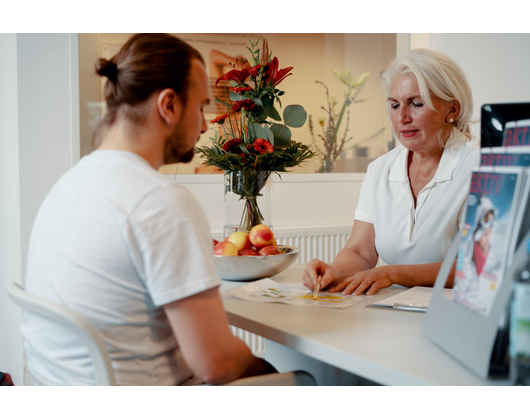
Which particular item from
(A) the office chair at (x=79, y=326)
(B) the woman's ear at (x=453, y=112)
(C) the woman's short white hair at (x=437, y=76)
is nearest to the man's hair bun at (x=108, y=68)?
(A) the office chair at (x=79, y=326)

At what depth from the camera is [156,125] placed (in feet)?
3.00

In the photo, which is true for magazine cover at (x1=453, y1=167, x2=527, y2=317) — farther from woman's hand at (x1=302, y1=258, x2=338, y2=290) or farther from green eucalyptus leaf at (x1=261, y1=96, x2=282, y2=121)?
green eucalyptus leaf at (x1=261, y1=96, x2=282, y2=121)

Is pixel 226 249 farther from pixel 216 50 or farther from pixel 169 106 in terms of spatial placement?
pixel 216 50

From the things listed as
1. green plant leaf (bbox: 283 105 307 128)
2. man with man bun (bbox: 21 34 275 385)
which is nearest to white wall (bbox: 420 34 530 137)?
green plant leaf (bbox: 283 105 307 128)

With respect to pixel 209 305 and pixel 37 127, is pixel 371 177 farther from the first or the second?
pixel 37 127

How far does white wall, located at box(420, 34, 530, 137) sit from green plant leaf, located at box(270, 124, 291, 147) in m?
2.32

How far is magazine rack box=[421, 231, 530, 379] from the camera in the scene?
2.20 ft

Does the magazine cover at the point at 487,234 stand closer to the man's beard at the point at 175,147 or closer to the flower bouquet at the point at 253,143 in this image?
the man's beard at the point at 175,147

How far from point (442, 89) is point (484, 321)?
43.8 inches

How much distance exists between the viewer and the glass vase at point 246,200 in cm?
158

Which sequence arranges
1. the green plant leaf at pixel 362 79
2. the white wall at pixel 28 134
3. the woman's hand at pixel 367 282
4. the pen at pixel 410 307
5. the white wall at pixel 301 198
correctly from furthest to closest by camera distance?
the green plant leaf at pixel 362 79 → the white wall at pixel 301 198 → the white wall at pixel 28 134 → the woman's hand at pixel 367 282 → the pen at pixel 410 307

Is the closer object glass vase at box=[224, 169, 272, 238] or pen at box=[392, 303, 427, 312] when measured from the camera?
pen at box=[392, 303, 427, 312]

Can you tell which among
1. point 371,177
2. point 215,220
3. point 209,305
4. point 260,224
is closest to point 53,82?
point 215,220

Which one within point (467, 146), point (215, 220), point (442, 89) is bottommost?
point (215, 220)
